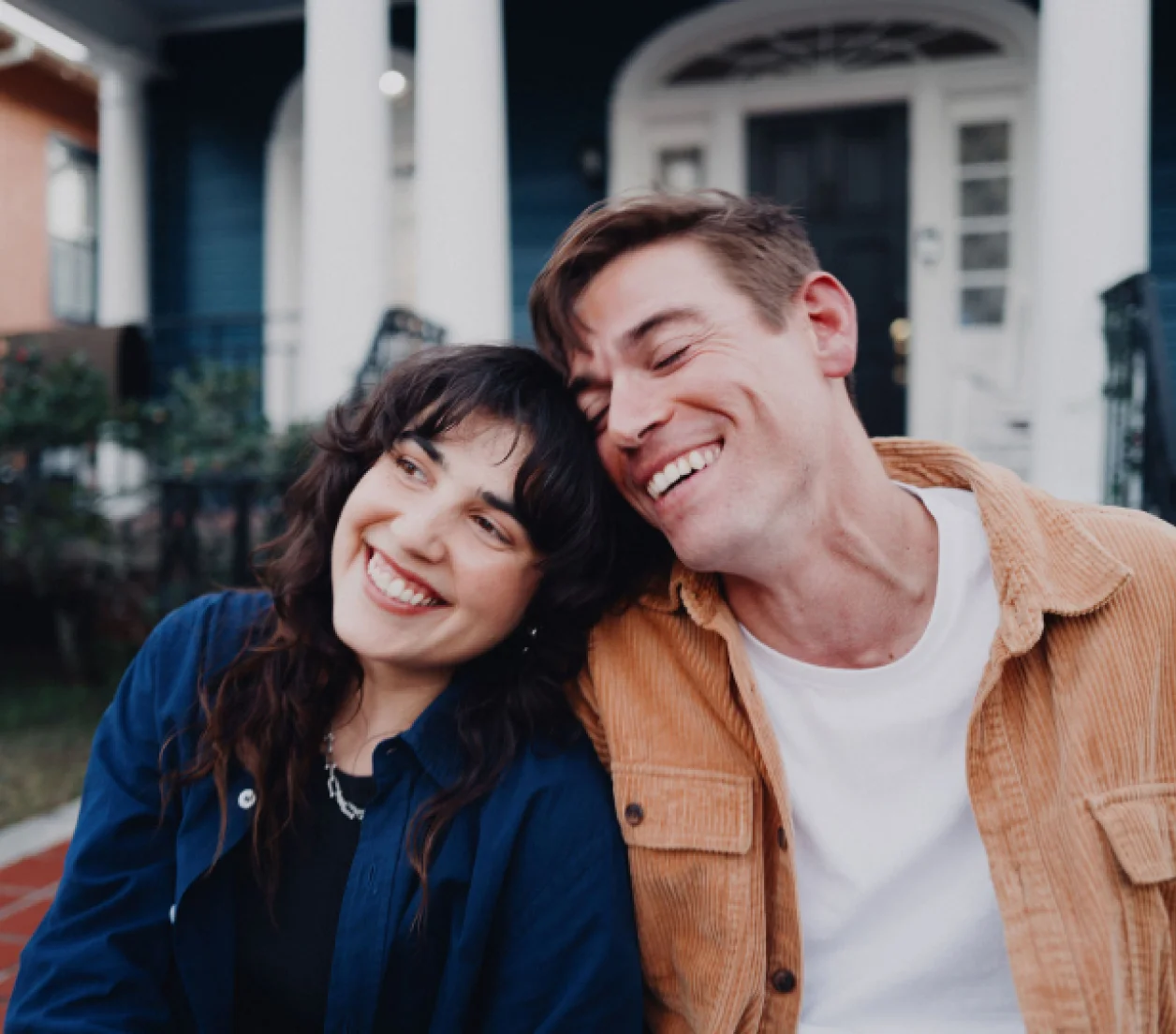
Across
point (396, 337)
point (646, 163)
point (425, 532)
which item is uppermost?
point (646, 163)

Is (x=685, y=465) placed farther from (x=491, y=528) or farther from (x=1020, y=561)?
(x=1020, y=561)

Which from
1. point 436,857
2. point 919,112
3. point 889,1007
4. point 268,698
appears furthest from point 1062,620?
point 919,112

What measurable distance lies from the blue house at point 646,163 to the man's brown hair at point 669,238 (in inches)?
130

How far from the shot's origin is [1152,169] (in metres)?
6.89

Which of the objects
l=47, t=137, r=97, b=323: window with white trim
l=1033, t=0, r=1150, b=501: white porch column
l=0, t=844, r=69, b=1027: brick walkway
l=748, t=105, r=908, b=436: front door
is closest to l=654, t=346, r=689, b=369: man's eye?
l=0, t=844, r=69, b=1027: brick walkway

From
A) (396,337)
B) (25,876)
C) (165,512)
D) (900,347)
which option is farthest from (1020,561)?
(900,347)

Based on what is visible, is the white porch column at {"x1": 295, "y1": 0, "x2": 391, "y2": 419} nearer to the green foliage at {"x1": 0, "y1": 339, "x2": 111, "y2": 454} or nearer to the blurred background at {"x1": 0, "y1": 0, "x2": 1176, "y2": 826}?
the blurred background at {"x1": 0, "y1": 0, "x2": 1176, "y2": 826}

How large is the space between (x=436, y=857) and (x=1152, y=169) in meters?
7.36

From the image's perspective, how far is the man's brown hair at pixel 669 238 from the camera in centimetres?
171

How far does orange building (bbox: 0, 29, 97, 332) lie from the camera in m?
10.3

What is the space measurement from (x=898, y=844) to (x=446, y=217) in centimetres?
460

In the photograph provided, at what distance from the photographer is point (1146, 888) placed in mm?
1427

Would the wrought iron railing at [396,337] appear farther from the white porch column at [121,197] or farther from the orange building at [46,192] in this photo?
the orange building at [46,192]

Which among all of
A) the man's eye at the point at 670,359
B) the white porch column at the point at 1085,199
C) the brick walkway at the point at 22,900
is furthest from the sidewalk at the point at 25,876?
the white porch column at the point at 1085,199
